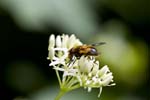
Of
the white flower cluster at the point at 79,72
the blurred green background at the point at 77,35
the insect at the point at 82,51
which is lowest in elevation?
the white flower cluster at the point at 79,72

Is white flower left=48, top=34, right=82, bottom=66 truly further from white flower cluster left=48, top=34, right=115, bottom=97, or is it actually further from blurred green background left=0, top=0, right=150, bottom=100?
blurred green background left=0, top=0, right=150, bottom=100

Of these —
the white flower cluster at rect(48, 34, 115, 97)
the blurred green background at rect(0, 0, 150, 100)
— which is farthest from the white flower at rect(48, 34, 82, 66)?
the blurred green background at rect(0, 0, 150, 100)

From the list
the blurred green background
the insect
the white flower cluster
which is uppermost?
the blurred green background

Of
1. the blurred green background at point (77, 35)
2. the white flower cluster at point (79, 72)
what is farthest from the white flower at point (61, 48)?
the blurred green background at point (77, 35)

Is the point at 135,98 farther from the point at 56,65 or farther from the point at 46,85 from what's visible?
the point at 56,65

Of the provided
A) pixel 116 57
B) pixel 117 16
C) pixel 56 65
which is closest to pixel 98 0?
pixel 117 16

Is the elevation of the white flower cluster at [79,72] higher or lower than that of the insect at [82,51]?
lower

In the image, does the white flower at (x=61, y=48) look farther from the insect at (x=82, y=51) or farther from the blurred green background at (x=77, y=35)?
the blurred green background at (x=77, y=35)

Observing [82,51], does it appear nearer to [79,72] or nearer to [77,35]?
[79,72]
